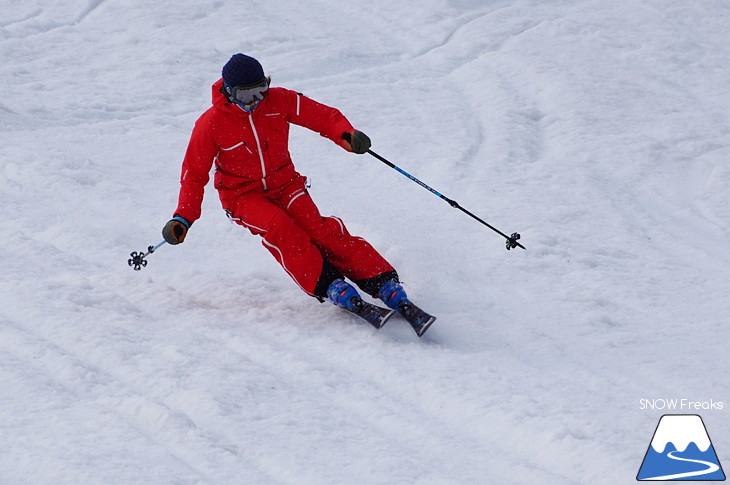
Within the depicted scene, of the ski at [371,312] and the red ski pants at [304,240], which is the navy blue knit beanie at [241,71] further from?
the ski at [371,312]

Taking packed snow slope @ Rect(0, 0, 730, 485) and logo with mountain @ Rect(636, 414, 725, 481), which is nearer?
logo with mountain @ Rect(636, 414, 725, 481)

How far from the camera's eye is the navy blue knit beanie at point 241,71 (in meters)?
5.77

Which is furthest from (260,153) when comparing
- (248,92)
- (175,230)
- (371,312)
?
(371,312)

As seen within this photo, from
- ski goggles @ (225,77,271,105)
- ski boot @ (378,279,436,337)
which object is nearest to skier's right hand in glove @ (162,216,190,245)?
ski goggles @ (225,77,271,105)

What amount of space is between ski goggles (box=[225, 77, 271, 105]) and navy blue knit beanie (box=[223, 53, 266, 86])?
1.0 inches

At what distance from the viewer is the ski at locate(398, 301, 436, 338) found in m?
5.74

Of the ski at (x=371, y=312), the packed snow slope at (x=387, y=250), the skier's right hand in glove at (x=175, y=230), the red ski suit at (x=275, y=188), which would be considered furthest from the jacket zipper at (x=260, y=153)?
the ski at (x=371, y=312)

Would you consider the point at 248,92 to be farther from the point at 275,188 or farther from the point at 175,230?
the point at 175,230

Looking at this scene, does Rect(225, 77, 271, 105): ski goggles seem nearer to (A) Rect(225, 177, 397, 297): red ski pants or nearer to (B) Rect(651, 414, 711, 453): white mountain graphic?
(A) Rect(225, 177, 397, 297): red ski pants

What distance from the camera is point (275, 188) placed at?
6301 millimetres

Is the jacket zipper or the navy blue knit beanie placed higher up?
the navy blue knit beanie

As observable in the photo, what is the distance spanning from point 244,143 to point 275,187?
39 cm

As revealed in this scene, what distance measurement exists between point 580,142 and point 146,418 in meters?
6.07

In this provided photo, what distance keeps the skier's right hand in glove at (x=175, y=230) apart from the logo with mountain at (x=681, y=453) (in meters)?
3.16
